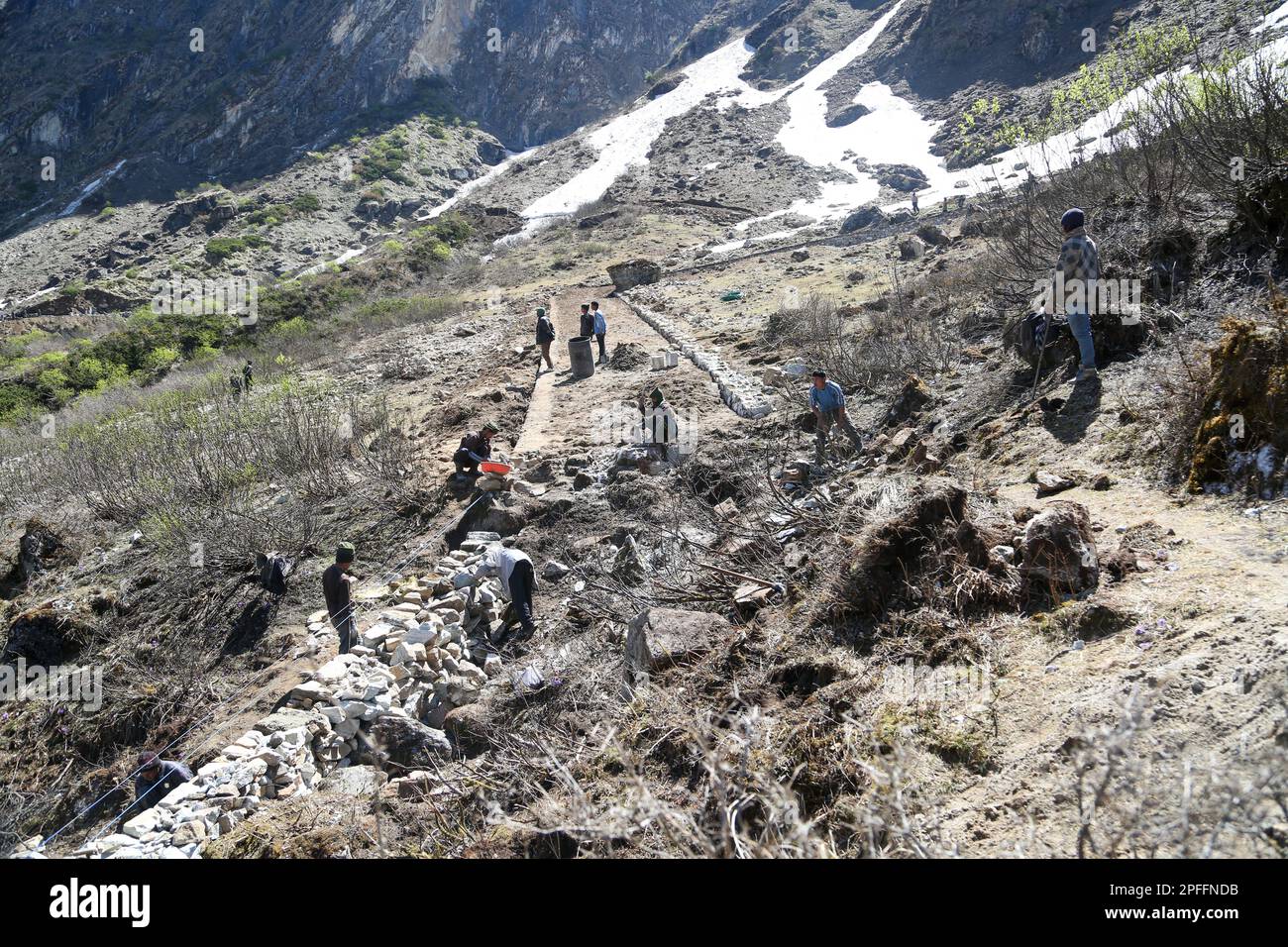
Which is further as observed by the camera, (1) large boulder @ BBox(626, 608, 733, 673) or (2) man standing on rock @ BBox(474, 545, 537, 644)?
(2) man standing on rock @ BBox(474, 545, 537, 644)

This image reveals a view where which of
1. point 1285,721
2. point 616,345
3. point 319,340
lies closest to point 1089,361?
point 1285,721

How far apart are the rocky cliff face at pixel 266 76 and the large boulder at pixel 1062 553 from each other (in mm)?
62822

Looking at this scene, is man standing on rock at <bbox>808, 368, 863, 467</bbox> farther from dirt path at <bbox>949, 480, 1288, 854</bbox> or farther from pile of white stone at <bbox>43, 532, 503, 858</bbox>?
dirt path at <bbox>949, 480, 1288, 854</bbox>

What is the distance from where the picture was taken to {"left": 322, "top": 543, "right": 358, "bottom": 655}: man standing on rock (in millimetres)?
6613

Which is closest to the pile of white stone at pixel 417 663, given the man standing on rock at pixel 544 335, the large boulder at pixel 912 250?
the man standing on rock at pixel 544 335

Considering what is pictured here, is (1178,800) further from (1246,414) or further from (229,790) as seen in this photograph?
(229,790)

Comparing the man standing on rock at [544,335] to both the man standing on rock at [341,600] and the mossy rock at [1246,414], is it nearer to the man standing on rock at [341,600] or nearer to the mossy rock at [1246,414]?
the man standing on rock at [341,600]

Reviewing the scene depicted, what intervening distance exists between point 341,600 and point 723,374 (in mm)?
6862

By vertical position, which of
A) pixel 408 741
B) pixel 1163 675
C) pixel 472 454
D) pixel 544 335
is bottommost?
pixel 408 741

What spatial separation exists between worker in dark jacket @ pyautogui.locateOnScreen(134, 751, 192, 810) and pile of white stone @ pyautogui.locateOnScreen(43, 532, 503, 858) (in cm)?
35

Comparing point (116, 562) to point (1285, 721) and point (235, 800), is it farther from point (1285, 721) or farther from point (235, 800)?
point (1285, 721)

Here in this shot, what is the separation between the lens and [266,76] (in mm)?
63625

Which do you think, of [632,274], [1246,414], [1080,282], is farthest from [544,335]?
[1246,414]

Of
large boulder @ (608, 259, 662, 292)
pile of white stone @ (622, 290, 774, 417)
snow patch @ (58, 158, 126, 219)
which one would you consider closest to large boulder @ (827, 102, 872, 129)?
large boulder @ (608, 259, 662, 292)
